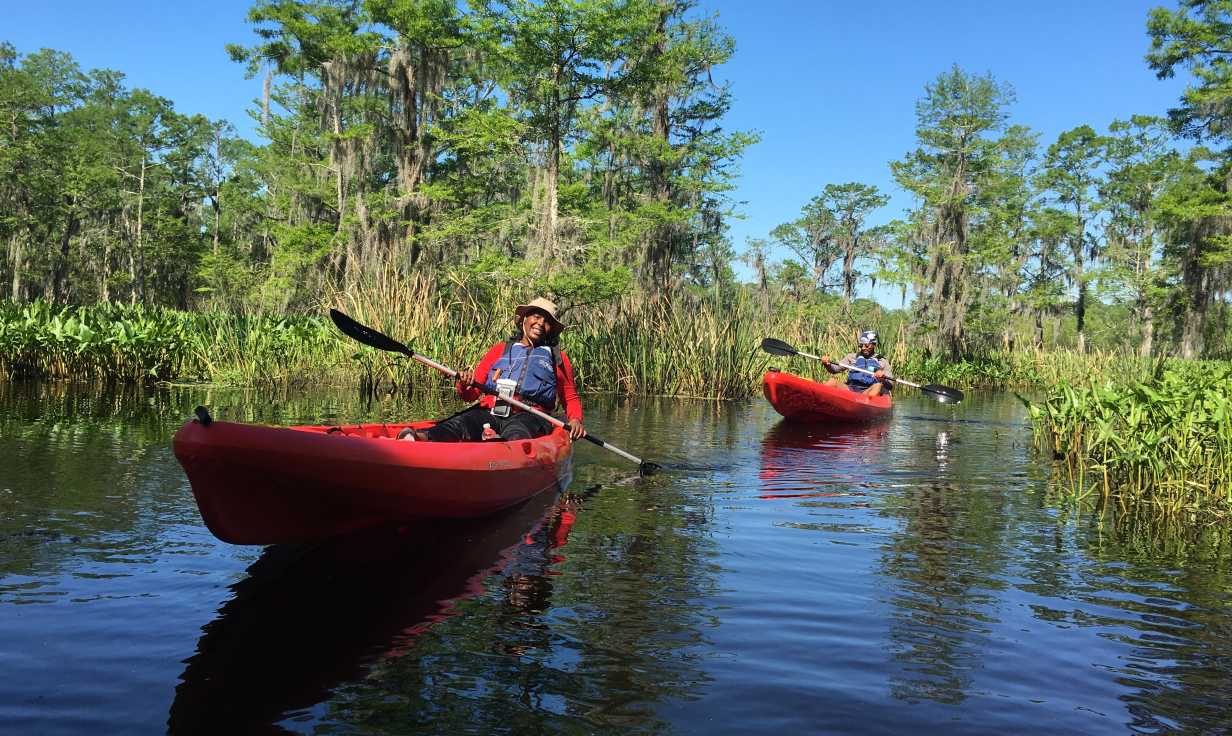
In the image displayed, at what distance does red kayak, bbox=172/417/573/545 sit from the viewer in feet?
14.9

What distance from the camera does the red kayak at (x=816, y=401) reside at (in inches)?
552

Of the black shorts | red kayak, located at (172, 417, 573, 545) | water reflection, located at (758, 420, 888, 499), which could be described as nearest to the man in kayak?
water reflection, located at (758, 420, 888, 499)

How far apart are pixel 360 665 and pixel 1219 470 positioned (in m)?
6.84

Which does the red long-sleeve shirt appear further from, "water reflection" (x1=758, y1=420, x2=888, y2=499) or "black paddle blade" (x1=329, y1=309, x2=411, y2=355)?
"water reflection" (x1=758, y1=420, x2=888, y2=499)

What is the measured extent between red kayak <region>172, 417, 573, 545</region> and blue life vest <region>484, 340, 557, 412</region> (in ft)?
5.43

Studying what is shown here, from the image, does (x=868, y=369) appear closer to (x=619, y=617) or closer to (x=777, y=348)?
(x=777, y=348)

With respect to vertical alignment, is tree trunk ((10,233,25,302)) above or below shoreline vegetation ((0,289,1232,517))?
above

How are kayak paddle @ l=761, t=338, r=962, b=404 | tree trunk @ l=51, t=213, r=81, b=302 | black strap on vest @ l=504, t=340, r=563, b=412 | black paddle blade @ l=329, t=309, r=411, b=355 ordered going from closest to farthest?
black paddle blade @ l=329, t=309, r=411, b=355
black strap on vest @ l=504, t=340, r=563, b=412
kayak paddle @ l=761, t=338, r=962, b=404
tree trunk @ l=51, t=213, r=81, b=302

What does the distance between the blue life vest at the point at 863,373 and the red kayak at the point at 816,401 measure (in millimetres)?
918

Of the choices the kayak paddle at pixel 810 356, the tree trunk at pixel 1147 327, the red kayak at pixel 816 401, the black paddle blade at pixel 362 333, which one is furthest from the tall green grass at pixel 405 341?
the tree trunk at pixel 1147 327

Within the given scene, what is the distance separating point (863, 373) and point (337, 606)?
12.9 m

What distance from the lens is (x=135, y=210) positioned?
4556cm

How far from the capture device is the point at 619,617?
14.7ft

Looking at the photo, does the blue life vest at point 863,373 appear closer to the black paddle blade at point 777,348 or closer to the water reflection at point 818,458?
the water reflection at point 818,458
